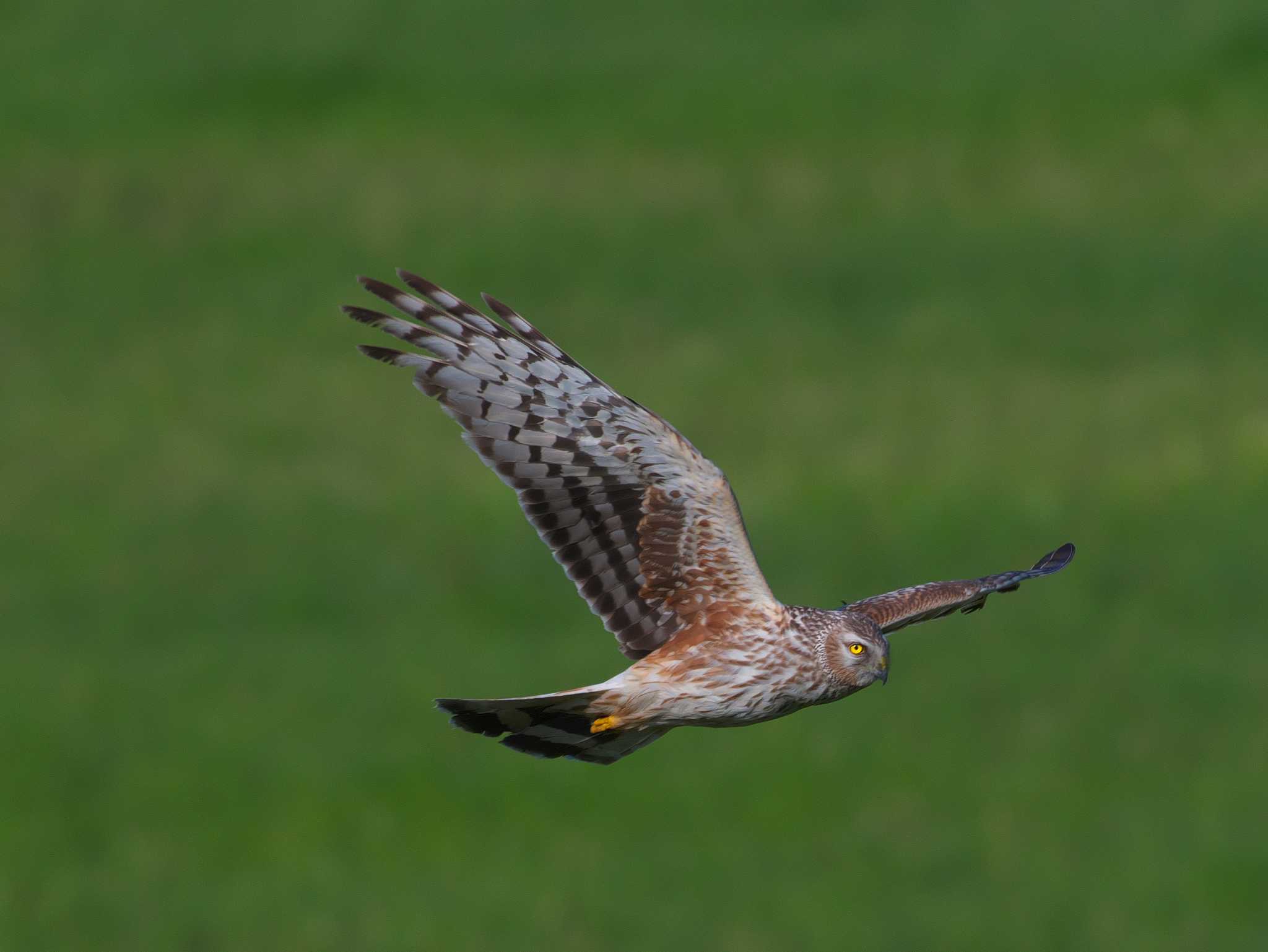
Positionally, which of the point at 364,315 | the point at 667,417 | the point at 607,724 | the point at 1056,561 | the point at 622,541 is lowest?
the point at 607,724

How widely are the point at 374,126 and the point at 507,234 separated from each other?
4.46 m

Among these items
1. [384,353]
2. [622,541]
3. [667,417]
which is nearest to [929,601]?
[622,541]

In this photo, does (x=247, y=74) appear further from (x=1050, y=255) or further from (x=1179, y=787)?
(x=1179, y=787)

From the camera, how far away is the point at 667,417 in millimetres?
29172

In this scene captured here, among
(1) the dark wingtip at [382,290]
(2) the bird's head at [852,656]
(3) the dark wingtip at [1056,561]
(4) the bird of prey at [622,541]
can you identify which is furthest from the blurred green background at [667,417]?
(1) the dark wingtip at [382,290]

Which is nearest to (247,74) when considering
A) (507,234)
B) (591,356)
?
(507,234)

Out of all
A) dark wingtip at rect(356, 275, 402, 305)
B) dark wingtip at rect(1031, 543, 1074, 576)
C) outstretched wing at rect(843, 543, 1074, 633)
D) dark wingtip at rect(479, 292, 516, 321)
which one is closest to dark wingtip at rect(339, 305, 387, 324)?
dark wingtip at rect(356, 275, 402, 305)

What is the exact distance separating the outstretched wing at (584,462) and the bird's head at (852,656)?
32cm

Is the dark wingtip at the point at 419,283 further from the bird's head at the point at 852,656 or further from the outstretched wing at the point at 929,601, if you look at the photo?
the outstretched wing at the point at 929,601

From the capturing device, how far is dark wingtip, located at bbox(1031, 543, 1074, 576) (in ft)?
33.7

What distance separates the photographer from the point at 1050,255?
36344 mm

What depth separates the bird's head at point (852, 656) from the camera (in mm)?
Result: 8820

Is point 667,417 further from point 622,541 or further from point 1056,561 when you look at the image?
point 622,541

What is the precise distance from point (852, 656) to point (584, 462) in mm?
1211
